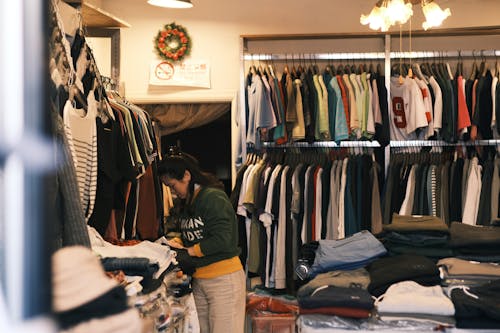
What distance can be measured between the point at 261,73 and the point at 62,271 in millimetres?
5465

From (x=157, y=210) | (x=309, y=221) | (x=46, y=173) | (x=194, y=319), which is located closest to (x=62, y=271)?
(x=46, y=173)

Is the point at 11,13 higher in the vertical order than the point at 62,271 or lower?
higher

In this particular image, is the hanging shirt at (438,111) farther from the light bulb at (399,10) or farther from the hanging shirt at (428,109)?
the light bulb at (399,10)

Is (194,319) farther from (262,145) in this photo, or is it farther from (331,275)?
(262,145)

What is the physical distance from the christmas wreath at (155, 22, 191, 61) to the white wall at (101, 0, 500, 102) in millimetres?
65

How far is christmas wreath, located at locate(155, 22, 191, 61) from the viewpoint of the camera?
6445 mm

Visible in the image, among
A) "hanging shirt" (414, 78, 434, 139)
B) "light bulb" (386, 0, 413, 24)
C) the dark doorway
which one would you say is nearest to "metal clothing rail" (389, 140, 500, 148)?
"hanging shirt" (414, 78, 434, 139)

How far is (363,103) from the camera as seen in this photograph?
18.7ft

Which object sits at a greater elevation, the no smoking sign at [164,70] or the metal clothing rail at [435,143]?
the no smoking sign at [164,70]

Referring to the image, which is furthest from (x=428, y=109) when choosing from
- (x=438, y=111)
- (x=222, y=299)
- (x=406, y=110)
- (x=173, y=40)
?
(x=222, y=299)

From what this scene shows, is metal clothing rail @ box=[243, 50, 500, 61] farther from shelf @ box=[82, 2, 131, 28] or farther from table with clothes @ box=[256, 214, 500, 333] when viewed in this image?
table with clothes @ box=[256, 214, 500, 333]

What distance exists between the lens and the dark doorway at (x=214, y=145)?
695 cm

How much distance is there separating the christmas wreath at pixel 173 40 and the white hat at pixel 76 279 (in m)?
5.89

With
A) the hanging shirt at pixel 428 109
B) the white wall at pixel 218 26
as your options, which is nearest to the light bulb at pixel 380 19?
the hanging shirt at pixel 428 109
